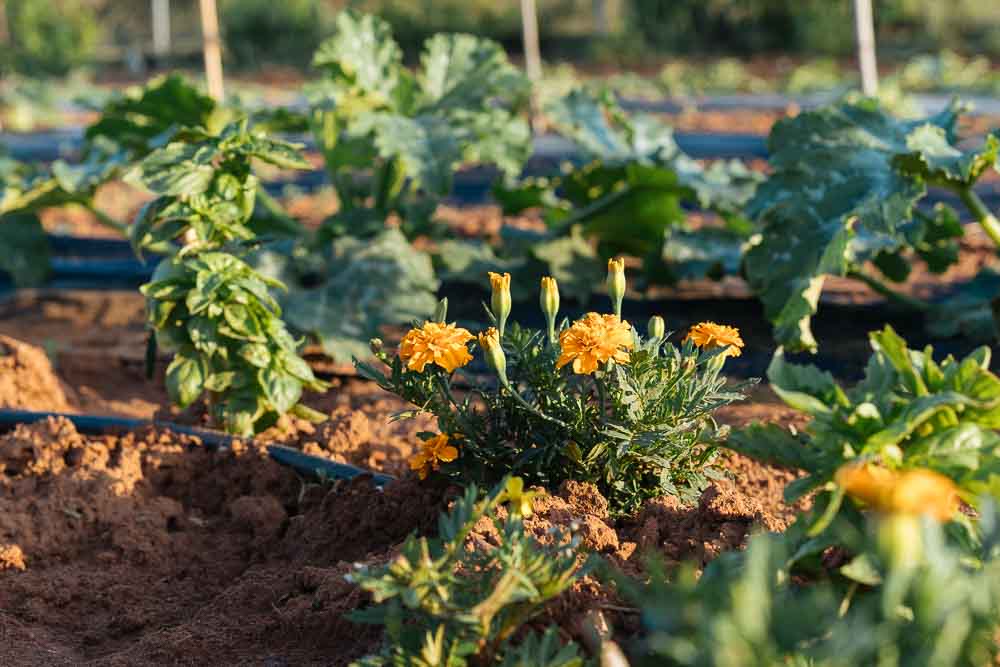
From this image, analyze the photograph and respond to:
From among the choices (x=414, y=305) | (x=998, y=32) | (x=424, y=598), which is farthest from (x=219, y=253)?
(x=998, y=32)

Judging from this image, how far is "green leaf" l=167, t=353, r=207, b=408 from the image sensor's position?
3.28m

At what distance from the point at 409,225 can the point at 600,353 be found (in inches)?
104

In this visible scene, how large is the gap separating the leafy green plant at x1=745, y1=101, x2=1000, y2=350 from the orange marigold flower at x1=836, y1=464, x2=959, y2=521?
1.87m

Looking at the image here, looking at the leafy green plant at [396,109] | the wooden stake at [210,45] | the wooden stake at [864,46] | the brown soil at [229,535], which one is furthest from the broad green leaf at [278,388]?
the wooden stake at [864,46]

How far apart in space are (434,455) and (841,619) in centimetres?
105

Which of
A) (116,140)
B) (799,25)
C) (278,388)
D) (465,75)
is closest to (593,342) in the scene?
(278,388)

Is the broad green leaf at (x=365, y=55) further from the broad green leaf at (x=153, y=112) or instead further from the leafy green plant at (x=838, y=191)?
the leafy green plant at (x=838, y=191)

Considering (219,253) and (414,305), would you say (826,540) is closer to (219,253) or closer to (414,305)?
(219,253)

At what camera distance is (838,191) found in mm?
3881

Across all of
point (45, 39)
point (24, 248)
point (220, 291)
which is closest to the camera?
point (220, 291)

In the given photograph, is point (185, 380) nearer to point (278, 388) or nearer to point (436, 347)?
point (278, 388)

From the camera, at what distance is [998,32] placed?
15.6 metres

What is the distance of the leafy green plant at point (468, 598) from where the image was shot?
5.68 ft

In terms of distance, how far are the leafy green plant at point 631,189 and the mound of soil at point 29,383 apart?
196 centimetres
